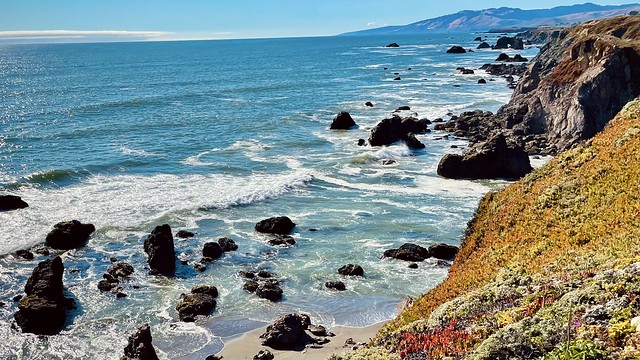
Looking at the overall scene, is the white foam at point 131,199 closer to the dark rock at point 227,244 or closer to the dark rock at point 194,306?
the dark rock at point 227,244

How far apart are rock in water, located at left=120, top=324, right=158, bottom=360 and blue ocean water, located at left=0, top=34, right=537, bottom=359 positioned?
1662 millimetres

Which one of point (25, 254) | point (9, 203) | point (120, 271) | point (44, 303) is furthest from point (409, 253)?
point (9, 203)

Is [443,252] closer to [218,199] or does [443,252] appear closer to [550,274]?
[550,274]

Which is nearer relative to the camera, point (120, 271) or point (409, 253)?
point (120, 271)

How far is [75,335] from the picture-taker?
2389 centimetres

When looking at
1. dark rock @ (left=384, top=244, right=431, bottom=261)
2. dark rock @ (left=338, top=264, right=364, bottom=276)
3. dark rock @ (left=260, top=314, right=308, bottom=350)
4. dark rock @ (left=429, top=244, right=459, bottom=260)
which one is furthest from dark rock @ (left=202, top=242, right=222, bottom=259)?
dark rock @ (left=429, top=244, right=459, bottom=260)

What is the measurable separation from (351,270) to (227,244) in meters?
8.39

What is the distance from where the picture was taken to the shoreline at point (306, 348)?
70.5ft

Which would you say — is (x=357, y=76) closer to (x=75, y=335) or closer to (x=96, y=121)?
(x=96, y=121)

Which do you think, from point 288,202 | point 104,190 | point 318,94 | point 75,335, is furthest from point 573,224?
point 318,94

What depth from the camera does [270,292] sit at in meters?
27.2

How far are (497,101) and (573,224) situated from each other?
248ft

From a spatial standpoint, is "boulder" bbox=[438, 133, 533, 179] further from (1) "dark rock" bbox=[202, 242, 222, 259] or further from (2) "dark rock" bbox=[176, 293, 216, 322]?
(2) "dark rock" bbox=[176, 293, 216, 322]

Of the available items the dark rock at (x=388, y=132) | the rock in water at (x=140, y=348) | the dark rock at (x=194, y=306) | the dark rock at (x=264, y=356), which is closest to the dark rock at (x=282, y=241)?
the dark rock at (x=194, y=306)
